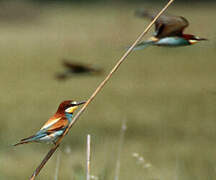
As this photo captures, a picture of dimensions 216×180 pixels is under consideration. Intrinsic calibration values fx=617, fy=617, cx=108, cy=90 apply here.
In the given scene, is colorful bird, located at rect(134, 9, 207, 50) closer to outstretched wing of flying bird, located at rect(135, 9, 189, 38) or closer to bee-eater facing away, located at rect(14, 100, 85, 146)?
outstretched wing of flying bird, located at rect(135, 9, 189, 38)

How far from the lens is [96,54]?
23.9 feet

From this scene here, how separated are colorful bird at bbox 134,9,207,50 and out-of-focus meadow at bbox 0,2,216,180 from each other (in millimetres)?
62

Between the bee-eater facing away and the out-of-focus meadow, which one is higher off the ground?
the bee-eater facing away

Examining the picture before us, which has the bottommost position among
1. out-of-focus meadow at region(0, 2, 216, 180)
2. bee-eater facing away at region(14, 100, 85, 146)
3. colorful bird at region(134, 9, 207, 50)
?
out-of-focus meadow at region(0, 2, 216, 180)

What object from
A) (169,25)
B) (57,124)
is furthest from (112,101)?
(169,25)

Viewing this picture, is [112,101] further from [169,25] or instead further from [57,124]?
[169,25]

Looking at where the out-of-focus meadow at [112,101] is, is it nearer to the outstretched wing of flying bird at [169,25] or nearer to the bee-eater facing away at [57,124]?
the outstretched wing of flying bird at [169,25]

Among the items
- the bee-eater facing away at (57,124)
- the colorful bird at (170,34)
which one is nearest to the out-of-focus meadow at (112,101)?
the colorful bird at (170,34)

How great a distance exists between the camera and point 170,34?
709 millimetres

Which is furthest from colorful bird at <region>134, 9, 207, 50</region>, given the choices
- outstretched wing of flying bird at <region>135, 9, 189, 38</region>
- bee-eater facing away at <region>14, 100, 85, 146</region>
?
bee-eater facing away at <region>14, 100, 85, 146</region>

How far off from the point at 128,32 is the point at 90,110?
4.92 m

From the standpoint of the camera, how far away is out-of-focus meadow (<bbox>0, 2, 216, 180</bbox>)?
258cm

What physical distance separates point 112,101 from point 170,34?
3.75 m

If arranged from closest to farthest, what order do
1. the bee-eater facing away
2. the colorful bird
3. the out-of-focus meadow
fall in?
1. the colorful bird
2. the bee-eater facing away
3. the out-of-focus meadow
